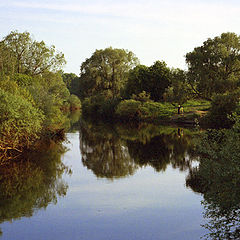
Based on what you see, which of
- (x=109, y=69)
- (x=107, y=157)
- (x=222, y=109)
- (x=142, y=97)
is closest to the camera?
(x=107, y=157)

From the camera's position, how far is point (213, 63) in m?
45.9

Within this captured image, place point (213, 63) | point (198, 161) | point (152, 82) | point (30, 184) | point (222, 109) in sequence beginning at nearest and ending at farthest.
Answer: point (30, 184) → point (198, 161) → point (222, 109) → point (213, 63) → point (152, 82)

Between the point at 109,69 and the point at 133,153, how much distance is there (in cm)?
4832

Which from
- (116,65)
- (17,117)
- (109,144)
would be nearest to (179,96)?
(109,144)

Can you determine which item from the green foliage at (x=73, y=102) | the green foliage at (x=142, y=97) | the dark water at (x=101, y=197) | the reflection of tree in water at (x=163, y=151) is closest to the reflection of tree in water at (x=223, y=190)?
the dark water at (x=101, y=197)

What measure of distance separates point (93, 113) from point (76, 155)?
4638 centimetres

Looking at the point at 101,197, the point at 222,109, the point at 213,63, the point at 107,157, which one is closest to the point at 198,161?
the point at 107,157

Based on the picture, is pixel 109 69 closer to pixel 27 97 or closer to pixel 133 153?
pixel 27 97

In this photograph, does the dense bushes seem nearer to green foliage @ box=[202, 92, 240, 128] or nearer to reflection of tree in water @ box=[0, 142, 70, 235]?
reflection of tree in water @ box=[0, 142, 70, 235]

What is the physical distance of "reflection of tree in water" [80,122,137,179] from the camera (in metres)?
17.7

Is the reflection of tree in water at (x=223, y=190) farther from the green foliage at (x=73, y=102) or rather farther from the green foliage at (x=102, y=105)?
the green foliage at (x=73, y=102)

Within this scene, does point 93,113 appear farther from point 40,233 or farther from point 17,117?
point 40,233

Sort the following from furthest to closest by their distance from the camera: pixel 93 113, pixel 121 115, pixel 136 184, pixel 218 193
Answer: pixel 93 113, pixel 121 115, pixel 136 184, pixel 218 193

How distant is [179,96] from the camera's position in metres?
46.3
